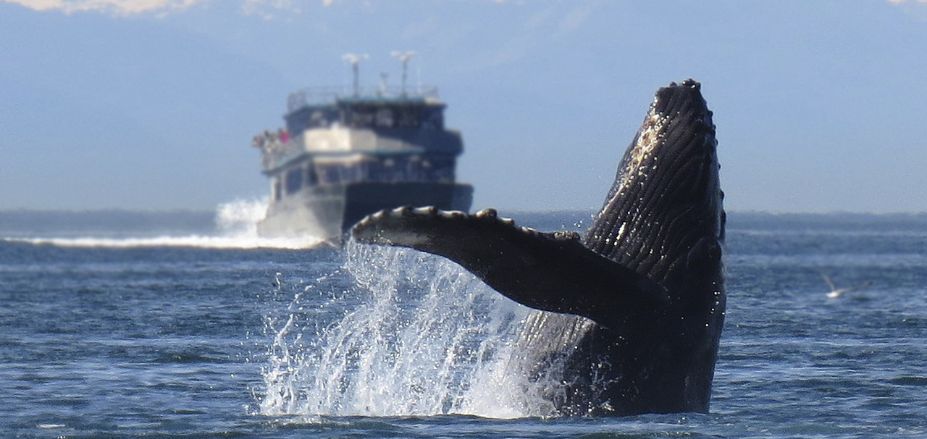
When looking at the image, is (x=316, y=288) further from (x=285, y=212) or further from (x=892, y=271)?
(x=285, y=212)

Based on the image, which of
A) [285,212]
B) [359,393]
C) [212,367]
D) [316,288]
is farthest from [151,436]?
[285,212]

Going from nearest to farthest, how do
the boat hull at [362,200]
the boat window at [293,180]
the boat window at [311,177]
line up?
the boat hull at [362,200]
the boat window at [311,177]
the boat window at [293,180]

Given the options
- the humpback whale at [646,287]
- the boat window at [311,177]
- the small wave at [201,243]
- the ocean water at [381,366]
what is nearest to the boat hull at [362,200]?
the boat window at [311,177]

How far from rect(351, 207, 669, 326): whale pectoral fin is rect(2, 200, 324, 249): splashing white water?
60.3 metres

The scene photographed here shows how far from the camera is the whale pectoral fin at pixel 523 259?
9141 millimetres

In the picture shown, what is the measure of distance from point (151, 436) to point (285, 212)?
70.9 metres

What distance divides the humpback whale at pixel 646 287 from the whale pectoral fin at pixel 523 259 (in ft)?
0.04

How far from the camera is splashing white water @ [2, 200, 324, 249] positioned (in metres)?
77.7

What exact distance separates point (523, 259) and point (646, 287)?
0.99 m

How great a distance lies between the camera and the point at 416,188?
6888cm

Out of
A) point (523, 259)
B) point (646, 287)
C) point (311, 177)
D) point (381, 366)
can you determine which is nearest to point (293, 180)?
point (311, 177)

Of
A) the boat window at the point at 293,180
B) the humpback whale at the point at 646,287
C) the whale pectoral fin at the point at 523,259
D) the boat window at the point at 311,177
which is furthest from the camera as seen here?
the boat window at the point at 293,180

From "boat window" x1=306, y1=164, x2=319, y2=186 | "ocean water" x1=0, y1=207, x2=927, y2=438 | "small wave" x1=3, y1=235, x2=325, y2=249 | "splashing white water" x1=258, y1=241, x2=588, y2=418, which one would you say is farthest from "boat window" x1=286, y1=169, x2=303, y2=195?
"splashing white water" x1=258, y1=241, x2=588, y2=418

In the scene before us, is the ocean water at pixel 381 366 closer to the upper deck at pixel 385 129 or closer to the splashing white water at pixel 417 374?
the splashing white water at pixel 417 374
